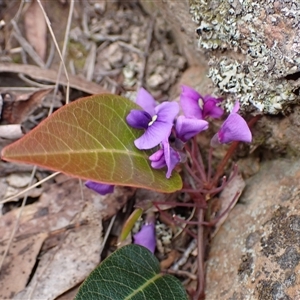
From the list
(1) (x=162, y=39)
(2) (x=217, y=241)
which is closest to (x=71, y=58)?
(1) (x=162, y=39)

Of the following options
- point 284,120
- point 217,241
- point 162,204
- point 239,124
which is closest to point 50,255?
point 162,204

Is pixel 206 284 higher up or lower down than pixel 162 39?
lower down

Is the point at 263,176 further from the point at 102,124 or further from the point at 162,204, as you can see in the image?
the point at 102,124

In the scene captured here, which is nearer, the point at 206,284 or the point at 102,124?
the point at 102,124

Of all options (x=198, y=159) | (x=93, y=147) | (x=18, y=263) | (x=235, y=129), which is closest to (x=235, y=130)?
(x=235, y=129)

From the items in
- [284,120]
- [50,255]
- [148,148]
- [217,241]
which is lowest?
[50,255]

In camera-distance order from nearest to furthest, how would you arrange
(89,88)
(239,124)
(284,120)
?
(239,124) → (284,120) → (89,88)

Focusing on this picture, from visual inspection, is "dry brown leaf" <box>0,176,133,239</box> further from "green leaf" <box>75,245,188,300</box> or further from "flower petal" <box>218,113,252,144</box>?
"flower petal" <box>218,113,252,144</box>


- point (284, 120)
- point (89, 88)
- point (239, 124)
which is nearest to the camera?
point (239, 124)
